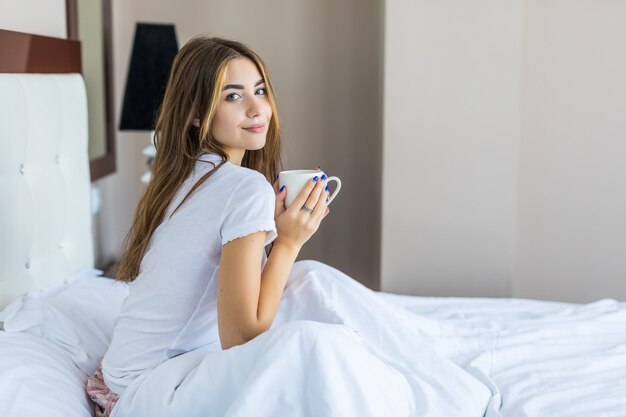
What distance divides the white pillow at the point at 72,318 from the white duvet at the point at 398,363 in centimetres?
33

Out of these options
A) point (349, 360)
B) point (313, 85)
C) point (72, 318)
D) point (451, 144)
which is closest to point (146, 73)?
point (313, 85)

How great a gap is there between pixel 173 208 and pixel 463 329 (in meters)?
0.88

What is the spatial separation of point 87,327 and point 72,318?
1.5 inches

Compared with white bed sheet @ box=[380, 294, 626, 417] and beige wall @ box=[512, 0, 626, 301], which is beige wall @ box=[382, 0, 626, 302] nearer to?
beige wall @ box=[512, 0, 626, 301]

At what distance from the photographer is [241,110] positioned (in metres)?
1.53

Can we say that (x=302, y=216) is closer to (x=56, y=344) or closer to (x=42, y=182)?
(x=56, y=344)

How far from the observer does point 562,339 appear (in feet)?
6.43

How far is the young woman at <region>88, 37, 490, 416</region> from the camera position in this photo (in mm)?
1301

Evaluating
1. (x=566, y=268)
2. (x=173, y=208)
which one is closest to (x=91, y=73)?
(x=173, y=208)

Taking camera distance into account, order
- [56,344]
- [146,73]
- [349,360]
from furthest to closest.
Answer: [146,73] < [56,344] < [349,360]

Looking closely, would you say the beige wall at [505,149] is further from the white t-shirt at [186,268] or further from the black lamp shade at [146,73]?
the white t-shirt at [186,268]

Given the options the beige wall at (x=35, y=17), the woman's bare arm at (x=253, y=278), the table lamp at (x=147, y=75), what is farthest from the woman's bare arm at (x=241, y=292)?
the table lamp at (x=147, y=75)

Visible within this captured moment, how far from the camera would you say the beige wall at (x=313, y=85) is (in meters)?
3.27

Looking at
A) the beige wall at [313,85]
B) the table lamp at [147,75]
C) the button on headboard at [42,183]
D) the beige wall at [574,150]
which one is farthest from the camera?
the beige wall at [313,85]
